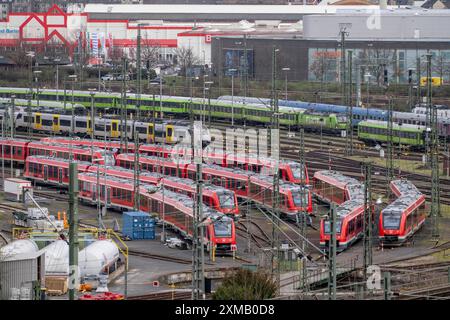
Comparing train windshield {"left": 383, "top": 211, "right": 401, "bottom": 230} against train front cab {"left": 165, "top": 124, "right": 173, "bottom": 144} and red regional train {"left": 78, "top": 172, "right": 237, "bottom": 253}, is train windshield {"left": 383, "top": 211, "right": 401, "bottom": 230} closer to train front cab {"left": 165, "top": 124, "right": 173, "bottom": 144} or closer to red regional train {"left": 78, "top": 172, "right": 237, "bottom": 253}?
red regional train {"left": 78, "top": 172, "right": 237, "bottom": 253}

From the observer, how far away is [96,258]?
3061 cm

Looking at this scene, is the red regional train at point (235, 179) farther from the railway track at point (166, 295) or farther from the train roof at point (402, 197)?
the railway track at point (166, 295)

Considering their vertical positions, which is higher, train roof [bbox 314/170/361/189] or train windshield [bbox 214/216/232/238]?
train roof [bbox 314/170/361/189]

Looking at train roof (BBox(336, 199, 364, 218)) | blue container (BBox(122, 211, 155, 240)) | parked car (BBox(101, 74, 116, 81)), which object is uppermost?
parked car (BBox(101, 74, 116, 81))

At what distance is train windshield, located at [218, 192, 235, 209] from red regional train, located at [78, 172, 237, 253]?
87 cm

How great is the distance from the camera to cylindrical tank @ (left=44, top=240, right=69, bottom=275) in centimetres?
2978

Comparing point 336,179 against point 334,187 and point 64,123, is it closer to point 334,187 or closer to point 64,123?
point 334,187

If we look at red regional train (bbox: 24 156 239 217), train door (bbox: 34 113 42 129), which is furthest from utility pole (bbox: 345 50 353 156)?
train door (bbox: 34 113 42 129)

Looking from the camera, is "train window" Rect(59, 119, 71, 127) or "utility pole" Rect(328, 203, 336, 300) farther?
"train window" Rect(59, 119, 71, 127)

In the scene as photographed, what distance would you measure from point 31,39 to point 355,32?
24.6m

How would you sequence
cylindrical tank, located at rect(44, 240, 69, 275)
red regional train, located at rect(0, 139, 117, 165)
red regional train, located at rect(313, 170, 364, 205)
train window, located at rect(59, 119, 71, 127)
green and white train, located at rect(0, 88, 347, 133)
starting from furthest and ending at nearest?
green and white train, located at rect(0, 88, 347, 133) → train window, located at rect(59, 119, 71, 127) → red regional train, located at rect(0, 139, 117, 165) → red regional train, located at rect(313, 170, 364, 205) → cylindrical tank, located at rect(44, 240, 69, 275)

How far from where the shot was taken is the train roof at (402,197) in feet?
116
